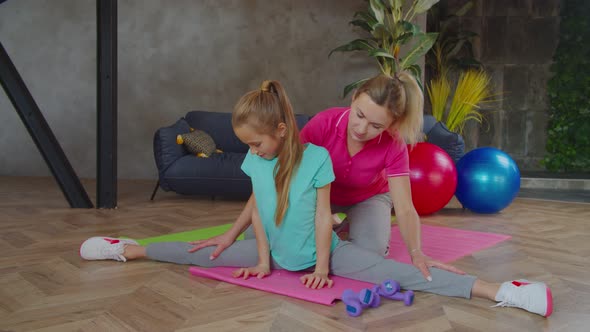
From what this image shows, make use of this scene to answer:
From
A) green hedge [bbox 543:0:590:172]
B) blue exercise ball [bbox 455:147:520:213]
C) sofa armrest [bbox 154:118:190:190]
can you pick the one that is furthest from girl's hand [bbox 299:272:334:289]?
green hedge [bbox 543:0:590:172]

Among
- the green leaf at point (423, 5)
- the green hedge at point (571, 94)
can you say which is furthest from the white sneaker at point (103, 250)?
the green hedge at point (571, 94)

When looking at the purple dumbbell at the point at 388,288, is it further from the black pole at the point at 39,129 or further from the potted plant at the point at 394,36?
the potted plant at the point at 394,36

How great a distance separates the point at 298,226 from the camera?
6.21ft

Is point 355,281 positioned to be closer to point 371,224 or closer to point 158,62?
point 371,224

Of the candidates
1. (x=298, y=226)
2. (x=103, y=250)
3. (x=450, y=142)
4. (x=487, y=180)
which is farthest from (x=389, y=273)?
(x=450, y=142)

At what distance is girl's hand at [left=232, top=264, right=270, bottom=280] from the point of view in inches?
78.0

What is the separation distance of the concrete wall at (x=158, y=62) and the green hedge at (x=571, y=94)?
2.75 m

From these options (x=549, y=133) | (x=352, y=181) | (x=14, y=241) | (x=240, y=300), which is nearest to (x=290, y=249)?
(x=240, y=300)

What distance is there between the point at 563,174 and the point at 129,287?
6277 mm

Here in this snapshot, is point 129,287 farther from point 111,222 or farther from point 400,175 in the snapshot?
point 111,222

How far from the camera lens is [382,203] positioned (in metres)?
2.39

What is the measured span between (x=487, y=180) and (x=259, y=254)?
2334mm

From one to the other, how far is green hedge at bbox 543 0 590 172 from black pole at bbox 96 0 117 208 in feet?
18.8

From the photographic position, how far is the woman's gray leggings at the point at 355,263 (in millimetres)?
1854
